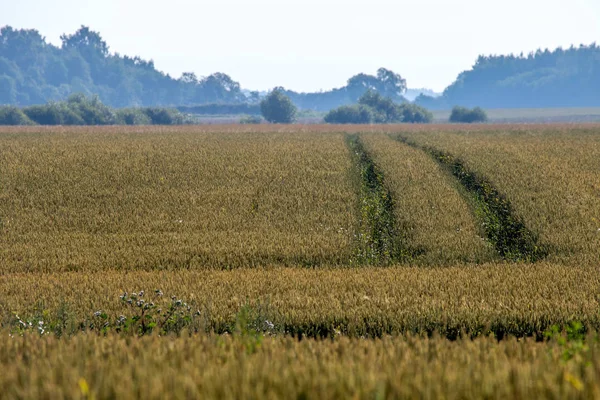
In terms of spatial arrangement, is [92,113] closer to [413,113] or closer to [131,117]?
[131,117]

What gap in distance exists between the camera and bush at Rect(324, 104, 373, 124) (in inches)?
4680

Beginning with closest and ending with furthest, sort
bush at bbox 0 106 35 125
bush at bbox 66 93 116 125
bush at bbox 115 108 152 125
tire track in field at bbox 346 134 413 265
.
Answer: tire track in field at bbox 346 134 413 265 → bush at bbox 0 106 35 125 → bush at bbox 66 93 116 125 → bush at bbox 115 108 152 125

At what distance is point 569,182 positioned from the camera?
86.2 ft

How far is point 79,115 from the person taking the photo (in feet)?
348

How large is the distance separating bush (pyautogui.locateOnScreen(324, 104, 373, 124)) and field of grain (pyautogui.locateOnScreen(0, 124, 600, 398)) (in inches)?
3225

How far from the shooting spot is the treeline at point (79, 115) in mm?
99625

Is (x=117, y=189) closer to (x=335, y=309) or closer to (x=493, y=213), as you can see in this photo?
(x=493, y=213)

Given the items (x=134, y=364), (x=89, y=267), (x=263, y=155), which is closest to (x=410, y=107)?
(x=263, y=155)

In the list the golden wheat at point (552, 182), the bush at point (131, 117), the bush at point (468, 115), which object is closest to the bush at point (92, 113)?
the bush at point (131, 117)

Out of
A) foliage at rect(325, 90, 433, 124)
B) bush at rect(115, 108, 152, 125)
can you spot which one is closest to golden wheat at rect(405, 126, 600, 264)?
Answer: bush at rect(115, 108, 152, 125)

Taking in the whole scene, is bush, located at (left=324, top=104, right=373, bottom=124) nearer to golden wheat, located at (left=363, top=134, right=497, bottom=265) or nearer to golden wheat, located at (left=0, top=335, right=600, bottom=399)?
golden wheat, located at (left=363, top=134, right=497, bottom=265)

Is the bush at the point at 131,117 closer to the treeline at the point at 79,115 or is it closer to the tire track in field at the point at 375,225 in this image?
the treeline at the point at 79,115

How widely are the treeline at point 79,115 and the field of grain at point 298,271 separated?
231 feet

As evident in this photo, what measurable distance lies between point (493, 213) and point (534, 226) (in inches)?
103
